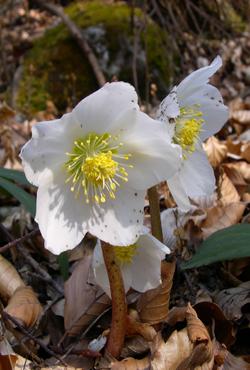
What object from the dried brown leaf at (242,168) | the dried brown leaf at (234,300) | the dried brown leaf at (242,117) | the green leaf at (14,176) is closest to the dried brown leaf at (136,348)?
the dried brown leaf at (234,300)

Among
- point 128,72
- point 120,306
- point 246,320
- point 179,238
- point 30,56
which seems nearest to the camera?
point 120,306

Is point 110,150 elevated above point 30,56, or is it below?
above

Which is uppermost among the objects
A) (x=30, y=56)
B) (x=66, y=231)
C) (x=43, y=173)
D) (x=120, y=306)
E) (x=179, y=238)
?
(x=43, y=173)

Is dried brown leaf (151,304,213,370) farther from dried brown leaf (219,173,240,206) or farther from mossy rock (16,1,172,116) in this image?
mossy rock (16,1,172,116)

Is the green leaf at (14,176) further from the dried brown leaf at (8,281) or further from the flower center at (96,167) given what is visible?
the flower center at (96,167)

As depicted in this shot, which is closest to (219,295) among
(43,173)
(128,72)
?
(43,173)

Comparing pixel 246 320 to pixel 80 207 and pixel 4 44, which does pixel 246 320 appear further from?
pixel 4 44
